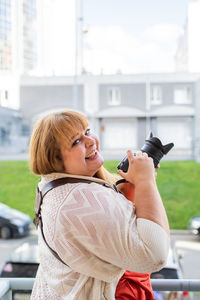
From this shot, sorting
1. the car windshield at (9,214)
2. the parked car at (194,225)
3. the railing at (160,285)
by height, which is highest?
the railing at (160,285)

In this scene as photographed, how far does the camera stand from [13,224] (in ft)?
11.2

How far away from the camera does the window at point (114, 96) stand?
639cm

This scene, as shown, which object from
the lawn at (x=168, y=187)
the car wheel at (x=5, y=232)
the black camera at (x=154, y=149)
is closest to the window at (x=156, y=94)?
→ the lawn at (x=168, y=187)

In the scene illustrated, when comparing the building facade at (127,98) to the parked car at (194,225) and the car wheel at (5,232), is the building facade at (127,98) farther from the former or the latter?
the car wheel at (5,232)

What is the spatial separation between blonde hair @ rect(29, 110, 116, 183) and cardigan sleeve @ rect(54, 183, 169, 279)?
0.21ft

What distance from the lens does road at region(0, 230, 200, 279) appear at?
2.79m

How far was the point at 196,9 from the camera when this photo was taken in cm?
378

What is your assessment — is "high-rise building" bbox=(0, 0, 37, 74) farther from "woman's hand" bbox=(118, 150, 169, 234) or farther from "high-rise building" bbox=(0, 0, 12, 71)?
"woman's hand" bbox=(118, 150, 169, 234)

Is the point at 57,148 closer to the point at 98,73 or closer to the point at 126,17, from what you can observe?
the point at 126,17

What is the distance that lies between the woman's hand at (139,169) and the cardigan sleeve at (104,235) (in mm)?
38

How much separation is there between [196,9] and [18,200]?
3.21 m

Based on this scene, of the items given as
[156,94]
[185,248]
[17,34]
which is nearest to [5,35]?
[17,34]

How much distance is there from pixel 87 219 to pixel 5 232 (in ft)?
10.9

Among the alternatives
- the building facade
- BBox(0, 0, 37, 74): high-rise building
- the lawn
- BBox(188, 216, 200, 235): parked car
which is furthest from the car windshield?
the building facade
